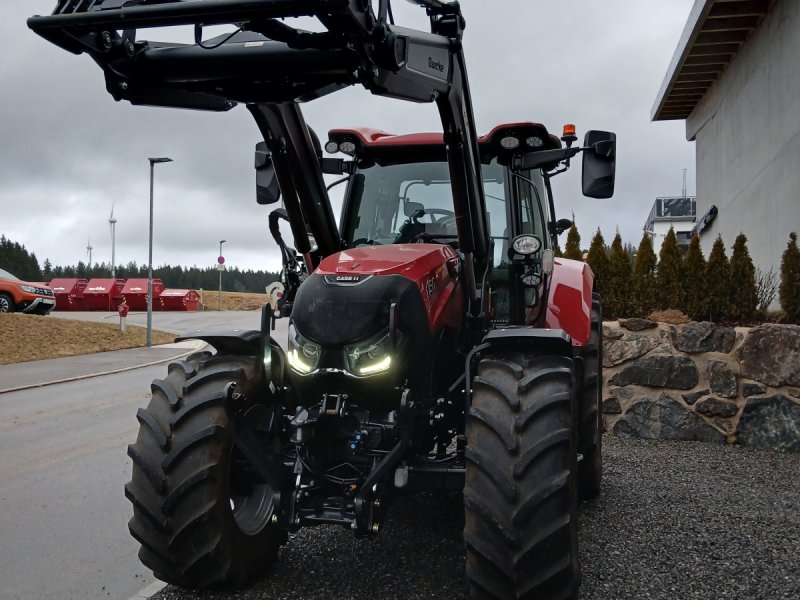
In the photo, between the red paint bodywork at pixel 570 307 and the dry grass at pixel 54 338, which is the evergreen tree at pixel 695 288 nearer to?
the red paint bodywork at pixel 570 307

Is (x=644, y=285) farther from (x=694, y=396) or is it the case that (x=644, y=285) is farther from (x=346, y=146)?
(x=346, y=146)

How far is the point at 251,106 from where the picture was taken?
3.65m

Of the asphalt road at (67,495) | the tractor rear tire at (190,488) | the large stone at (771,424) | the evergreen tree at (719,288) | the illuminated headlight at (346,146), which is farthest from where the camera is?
the evergreen tree at (719,288)

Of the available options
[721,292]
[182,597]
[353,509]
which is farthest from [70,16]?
[721,292]

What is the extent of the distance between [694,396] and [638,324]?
951 mm

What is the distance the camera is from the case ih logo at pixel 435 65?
10.2ft

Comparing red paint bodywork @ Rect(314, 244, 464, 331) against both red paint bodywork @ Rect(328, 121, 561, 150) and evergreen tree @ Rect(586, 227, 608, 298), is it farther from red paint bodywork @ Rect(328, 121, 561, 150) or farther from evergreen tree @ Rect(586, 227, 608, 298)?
evergreen tree @ Rect(586, 227, 608, 298)

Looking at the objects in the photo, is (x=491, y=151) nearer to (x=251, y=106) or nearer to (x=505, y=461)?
(x=251, y=106)

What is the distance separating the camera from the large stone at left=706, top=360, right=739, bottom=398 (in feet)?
24.1

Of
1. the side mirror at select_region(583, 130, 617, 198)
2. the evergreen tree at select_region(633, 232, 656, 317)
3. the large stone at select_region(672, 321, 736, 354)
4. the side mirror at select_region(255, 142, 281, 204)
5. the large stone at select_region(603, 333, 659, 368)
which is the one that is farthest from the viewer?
the evergreen tree at select_region(633, 232, 656, 317)

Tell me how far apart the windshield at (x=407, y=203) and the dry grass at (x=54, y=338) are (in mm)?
15327

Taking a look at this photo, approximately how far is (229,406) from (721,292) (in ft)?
21.8

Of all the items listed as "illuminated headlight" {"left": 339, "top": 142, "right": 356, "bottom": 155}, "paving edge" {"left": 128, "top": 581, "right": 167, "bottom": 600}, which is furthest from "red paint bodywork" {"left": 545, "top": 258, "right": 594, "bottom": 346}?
"paving edge" {"left": 128, "top": 581, "right": 167, "bottom": 600}

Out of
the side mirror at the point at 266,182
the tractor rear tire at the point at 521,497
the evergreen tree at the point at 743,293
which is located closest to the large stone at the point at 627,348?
the evergreen tree at the point at 743,293
